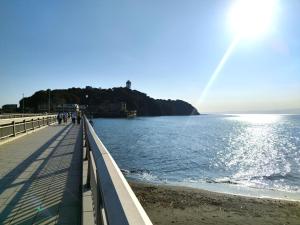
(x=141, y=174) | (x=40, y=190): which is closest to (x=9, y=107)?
(x=141, y=174)

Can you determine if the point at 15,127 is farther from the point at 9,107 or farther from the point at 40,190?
the point at 9,107

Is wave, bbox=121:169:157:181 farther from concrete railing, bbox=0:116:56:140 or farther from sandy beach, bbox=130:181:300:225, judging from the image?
concrete railing, bbox=0:116:56:140

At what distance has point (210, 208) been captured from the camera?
1540 cm

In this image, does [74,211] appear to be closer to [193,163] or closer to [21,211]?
[21,211]

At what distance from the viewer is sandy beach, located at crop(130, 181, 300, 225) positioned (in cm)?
1366

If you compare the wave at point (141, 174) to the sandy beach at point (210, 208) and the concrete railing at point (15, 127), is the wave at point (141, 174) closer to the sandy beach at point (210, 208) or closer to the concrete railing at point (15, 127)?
the sandy beach at point (210, 208)

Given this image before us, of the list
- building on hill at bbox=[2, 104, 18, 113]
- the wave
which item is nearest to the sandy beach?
the wave

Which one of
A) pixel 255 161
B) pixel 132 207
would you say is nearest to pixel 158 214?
pixel 132 207

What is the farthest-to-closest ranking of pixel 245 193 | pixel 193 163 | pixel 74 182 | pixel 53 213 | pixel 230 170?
pixel 193 163
pixel 230 170
pixel 245 193
pixel 74 182
pixel 53 213

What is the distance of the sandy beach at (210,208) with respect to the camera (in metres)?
13.7

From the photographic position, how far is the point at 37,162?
11.5m

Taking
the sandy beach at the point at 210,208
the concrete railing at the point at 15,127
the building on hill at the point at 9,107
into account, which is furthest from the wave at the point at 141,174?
the building on hill at the point at 9,107

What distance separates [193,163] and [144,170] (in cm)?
709

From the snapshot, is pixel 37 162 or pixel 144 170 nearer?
pixel 37 162
